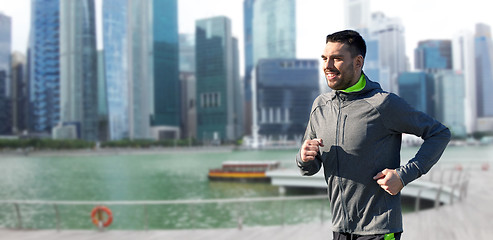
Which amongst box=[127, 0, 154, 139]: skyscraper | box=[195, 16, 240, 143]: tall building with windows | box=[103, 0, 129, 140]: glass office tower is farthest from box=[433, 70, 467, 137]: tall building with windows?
box=[103, 0, 129, 140]: glass office tower

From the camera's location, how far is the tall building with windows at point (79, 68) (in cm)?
15162

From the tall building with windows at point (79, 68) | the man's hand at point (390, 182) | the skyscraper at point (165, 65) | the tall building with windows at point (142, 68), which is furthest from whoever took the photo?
the skyscraper at point (165, 65)

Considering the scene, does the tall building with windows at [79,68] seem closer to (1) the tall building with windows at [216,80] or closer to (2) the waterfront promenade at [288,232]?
(1) the tall building with windows at [216,80]

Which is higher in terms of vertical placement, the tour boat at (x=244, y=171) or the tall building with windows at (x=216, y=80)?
the tall building with windows at (x=216, y=80)

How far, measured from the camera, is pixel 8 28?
16925 centimetres

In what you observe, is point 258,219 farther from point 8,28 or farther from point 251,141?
point 8,28

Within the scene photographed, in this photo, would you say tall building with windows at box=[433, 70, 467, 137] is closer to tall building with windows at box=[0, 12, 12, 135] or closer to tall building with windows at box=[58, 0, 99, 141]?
tall building with windows at box=[58, 0, 99, 141]

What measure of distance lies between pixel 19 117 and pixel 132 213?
162317 millimetres

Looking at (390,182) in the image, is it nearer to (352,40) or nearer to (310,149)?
(310,149)

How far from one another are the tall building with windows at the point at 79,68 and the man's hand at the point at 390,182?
516ft

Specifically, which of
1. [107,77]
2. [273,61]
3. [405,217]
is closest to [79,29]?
[107,77]

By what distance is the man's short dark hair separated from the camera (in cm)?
223

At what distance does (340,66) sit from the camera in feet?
7.32

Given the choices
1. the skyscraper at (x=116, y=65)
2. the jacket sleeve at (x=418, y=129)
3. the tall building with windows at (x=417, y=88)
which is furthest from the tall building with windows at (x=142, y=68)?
the jacket sleeve at (x=418, y=129)
